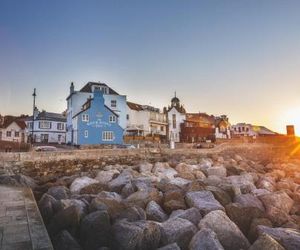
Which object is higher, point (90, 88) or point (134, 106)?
point (90, 88)

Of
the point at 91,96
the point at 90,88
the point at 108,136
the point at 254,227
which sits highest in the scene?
the point at 90,88

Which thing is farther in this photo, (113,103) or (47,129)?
(47,129)

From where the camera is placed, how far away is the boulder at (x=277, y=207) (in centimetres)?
777

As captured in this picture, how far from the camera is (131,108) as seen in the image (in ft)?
146

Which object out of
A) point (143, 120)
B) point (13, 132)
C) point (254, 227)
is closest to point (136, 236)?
point (254, 227)

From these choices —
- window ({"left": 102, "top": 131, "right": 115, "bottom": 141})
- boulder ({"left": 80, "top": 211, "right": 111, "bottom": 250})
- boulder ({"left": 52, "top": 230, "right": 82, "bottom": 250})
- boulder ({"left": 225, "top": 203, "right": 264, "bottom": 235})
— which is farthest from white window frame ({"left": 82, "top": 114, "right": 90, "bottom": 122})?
boulder ({"left": 52, "top": 230, "right": 82, "bottom": 250})

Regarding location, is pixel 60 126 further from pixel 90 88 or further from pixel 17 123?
pixel 90 88

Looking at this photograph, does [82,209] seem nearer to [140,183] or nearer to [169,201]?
[169,201]

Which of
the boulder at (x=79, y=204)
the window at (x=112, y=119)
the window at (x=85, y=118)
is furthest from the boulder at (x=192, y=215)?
the window at (x=112, y=119)

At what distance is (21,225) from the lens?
15.8 ft

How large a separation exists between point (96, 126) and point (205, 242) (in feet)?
93.4

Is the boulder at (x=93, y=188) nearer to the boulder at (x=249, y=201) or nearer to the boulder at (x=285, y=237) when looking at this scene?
the boulder at (x=249, y=201)

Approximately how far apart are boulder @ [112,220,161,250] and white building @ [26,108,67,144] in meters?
40.4

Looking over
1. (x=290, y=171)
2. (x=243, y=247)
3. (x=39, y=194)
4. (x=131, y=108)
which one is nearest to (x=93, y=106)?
(x=131, y=108)
